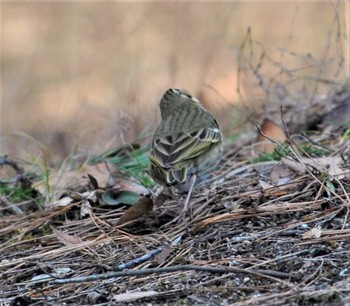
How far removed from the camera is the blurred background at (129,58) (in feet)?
32.0

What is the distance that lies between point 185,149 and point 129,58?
21.5 feet

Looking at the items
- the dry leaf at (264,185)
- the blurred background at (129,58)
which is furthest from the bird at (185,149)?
the blurred background at (129,58)

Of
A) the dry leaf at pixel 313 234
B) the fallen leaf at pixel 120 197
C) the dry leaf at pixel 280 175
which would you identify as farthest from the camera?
the fallen leaf at pixel 120 197

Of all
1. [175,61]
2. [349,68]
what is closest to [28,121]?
[175,61]

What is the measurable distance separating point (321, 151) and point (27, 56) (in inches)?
295

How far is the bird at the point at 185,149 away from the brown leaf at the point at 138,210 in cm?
15

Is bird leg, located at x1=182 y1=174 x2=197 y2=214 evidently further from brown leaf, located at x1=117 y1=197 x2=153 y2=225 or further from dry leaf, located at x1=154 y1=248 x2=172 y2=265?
dry leaf, located at x1=154 y1=248 x2=172 y2=265

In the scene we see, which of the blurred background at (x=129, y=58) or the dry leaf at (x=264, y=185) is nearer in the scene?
the dry leaf at (x=264, y=185)

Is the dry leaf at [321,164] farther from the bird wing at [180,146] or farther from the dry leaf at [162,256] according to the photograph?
the dry leaf at [162,256]

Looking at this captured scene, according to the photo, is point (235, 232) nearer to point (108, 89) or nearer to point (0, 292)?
point (0, 292)

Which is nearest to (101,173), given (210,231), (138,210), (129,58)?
(138,210)

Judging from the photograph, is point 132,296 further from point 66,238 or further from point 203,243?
point 66,238

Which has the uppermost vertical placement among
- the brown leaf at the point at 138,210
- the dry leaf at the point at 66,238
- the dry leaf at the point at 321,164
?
the dry leaf at the point at 321,164

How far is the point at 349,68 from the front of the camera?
9.37 m
